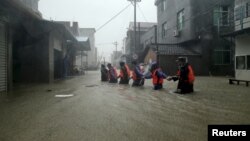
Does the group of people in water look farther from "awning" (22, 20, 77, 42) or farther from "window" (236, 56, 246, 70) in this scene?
"window" (236, 56, 246, 70)

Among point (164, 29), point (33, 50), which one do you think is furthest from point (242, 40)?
point (164, 29)

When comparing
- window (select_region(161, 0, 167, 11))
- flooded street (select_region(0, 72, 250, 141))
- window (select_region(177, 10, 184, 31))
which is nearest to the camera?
flooded street (select_region(0, 72, 250, 141))

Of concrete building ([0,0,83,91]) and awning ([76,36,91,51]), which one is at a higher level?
awning ([76,36,91,51])

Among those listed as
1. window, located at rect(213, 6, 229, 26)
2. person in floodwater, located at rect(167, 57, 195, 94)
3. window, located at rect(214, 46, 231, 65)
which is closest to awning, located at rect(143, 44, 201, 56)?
window, located at rect(214, 46, 231, 65)

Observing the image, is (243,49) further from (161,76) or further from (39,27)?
(39,27)

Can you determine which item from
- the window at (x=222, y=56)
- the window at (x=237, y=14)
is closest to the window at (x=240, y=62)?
the window at (x=237, y=14)

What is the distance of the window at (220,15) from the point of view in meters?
28.9

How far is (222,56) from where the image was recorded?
2917 cm

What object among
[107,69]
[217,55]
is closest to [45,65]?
[107,69]

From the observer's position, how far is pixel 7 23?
12.7 metres

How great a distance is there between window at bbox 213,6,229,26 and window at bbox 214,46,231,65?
266cm

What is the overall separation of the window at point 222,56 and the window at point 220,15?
266cm

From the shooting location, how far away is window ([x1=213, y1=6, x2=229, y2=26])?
2889 centimetres

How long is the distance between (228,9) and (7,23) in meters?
23.8
